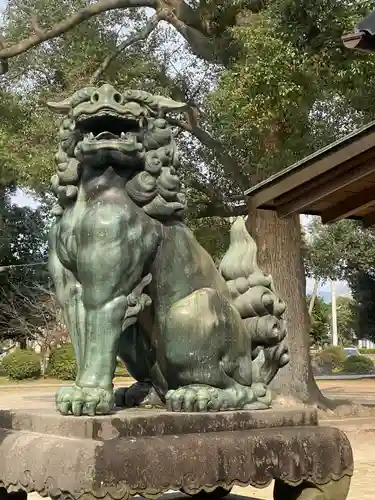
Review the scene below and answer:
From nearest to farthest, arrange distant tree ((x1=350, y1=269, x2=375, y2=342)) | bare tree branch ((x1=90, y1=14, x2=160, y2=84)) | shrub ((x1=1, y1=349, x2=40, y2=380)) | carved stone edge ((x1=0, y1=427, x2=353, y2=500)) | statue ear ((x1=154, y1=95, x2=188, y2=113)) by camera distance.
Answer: carved stone edge ((x1=0, y1=427, x2=353, y2=500)) → statue ear ((x1=154, y1=95, x2=188, y2=113)) → bare tree branch ((x1=90, y1=14, x2=160, y2=84)) → shrub ((x1=1, y1=349, x2=40, y2=380)) → distant tree ((x1=350, y1=269, x2=375, y2=342))

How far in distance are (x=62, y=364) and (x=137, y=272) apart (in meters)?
25.2

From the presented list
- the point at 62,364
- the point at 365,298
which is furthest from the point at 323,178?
the point at 365,298

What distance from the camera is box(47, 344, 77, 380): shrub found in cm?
2708

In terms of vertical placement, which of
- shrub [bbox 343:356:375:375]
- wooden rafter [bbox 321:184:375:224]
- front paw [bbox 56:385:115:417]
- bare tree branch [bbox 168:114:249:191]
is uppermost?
bare tree branch [bbox 168:114:249:191]

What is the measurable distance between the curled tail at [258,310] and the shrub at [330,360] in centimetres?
3199

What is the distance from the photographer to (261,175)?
12.3 meters

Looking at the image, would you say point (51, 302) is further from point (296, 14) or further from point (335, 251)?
point (296, 14)

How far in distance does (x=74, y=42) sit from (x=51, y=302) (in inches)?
702

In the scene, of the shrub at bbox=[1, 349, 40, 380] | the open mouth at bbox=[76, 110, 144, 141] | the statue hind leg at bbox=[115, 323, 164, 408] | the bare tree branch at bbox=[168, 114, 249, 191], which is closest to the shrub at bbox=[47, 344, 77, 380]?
the shrub at bbox=[1, 349, 40, 380]

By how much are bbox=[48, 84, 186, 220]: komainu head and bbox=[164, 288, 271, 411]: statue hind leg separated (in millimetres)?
428

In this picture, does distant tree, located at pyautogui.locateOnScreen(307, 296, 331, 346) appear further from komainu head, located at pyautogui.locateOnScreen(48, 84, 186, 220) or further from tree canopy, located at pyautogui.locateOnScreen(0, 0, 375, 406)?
komainu head, located at pyautogui.locateOnScreen(48, 84, 186, 220)

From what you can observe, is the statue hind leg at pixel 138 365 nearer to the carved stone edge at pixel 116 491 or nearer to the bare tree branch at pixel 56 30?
the carved stone edge at pixel 116 491

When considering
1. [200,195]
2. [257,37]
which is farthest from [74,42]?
[257,37]

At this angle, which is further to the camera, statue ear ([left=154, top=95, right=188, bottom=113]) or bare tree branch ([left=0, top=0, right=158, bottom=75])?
bare tree branch ([left=0, top=0, right=158, bottom=75])
